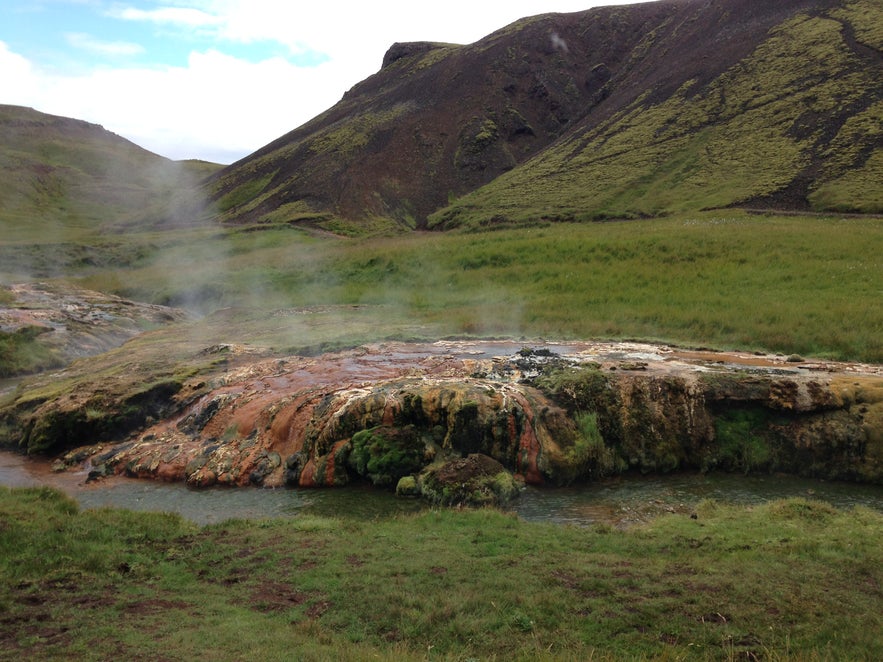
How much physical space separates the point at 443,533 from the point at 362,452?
476cm

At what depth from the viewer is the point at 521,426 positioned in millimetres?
15578

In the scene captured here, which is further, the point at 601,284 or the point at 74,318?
the point at 74,318

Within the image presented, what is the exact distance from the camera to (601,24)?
406 ft

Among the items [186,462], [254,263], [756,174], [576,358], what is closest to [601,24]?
[756,174]

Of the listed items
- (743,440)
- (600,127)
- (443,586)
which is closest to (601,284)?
(743,440)

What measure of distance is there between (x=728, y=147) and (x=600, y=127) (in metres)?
23.6

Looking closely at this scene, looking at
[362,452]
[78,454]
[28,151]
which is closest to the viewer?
[362,452]

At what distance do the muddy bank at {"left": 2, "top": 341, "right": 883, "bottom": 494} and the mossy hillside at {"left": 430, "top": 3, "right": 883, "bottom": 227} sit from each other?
127 feet

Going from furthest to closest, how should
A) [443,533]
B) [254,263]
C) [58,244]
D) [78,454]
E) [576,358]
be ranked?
1. [58,244]
2. [254,263]
3. [576,358]
4. [78,454]
5. [443,533]

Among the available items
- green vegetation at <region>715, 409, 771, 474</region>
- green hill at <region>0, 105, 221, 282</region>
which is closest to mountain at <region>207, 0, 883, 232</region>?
green hill at <region>0, 105, 221, 282</region>

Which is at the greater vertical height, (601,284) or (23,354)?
(601,284)

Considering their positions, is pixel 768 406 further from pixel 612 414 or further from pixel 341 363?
pixel 341 363

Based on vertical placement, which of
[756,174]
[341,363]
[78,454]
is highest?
[756,174]

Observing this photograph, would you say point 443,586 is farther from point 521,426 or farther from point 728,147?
point 728,147
